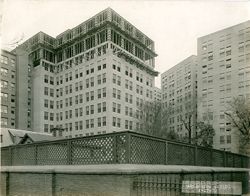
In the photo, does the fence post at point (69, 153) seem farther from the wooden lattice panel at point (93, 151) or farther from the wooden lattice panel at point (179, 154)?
the wooden lattice panel at point (179, 154)

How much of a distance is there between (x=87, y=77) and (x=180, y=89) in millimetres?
33427

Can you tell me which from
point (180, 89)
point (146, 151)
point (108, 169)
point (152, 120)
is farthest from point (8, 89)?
point (108, 169)

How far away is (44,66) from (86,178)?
65098 millimetres

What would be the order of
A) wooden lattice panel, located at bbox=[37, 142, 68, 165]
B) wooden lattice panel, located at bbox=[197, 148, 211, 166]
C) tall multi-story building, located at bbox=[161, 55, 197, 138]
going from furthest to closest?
tall multi-story building, located at bbox=[161, 55, 197, 138] < wooden lattice panel, located at bbox=[197, 148, 211, 166] < wooden lattice panel, located at bbox=[37, 142, 68, 165]

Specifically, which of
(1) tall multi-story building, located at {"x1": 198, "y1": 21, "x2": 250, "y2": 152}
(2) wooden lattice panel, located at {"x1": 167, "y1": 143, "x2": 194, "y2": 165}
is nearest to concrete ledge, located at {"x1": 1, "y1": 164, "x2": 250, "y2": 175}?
(2) wooden lattice panel, located at {"x1": 167, "y1": 143, "x2": 194, "y2": 165}

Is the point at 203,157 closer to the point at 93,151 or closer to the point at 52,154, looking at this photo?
Result: the point at 93,151

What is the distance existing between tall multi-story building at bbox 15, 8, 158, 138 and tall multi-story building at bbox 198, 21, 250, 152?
39.9ft

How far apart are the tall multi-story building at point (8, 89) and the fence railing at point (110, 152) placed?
5104 centimetres

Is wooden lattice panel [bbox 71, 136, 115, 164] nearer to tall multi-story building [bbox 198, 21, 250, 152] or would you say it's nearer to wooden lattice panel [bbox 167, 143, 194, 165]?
wooden lattice panel [bbox 167, 143, 194, 165]

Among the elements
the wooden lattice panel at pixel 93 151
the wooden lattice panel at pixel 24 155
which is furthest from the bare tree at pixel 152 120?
the wooden lattice panel at pixel 93 151

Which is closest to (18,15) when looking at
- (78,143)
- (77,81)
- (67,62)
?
→ (78,143)

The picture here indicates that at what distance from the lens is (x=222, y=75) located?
6544 centimetres

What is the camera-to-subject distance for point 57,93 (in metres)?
70.8

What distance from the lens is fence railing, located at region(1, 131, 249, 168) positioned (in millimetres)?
10047
